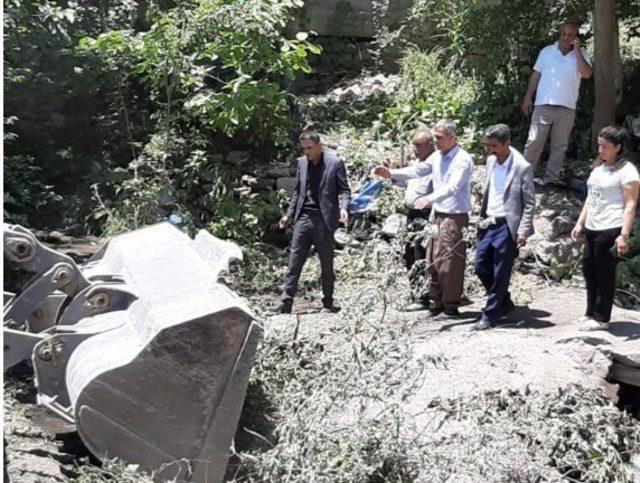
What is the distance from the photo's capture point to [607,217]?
7.45 meters

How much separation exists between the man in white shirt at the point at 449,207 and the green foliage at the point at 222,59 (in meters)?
3.34

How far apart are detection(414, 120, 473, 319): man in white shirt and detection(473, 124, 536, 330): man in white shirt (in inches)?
9.5

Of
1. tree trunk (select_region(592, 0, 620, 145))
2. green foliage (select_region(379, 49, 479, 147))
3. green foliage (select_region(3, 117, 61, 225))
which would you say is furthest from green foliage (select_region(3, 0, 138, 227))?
tree trunk (select_region(592, 0, 620, 145))

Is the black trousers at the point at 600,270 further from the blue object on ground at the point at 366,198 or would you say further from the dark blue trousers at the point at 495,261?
the blue object on ground at the point at 366,198

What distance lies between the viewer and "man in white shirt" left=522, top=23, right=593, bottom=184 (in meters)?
10.7

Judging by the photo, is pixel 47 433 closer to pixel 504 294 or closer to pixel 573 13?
pixel 504 294

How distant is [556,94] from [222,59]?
364cm

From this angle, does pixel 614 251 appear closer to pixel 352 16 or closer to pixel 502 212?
pixel 502 212

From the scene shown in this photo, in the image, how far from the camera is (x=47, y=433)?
233 inches

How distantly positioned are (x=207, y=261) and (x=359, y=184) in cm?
544

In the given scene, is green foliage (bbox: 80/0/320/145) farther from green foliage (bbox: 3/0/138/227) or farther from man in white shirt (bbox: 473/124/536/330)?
man in white shirt (bbox: 473/124/536/330)

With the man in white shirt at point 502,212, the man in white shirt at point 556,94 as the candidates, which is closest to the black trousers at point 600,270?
the man in white shirt at point 502,212

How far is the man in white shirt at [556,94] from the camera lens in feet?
35.1

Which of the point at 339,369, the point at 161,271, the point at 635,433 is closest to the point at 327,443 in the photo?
the point at 339,369
